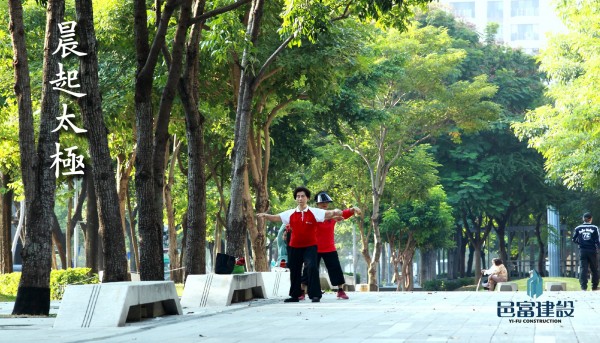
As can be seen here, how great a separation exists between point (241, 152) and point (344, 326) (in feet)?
31.5

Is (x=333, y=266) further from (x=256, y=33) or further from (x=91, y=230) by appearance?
(x=91, y=230)

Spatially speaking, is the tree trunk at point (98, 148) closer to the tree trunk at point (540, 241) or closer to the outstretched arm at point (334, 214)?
the outstretched arm at point (334, 214)

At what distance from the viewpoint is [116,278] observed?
16.5 meters

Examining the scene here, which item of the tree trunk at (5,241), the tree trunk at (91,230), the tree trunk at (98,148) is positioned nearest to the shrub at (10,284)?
the tree trunk at (91,230)

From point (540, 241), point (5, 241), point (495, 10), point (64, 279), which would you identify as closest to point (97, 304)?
point (64, 279)

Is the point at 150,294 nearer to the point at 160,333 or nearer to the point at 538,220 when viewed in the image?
the point at 160,333

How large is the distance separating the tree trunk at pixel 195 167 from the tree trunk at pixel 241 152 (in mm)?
1556

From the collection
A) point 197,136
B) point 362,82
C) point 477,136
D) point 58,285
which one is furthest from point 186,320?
point 477,136

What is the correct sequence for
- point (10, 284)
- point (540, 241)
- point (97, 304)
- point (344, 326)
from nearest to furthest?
point (344, 326) < point (97, 304) < point (10, 284) < point (540, 241)

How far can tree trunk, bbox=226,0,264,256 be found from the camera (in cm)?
2180

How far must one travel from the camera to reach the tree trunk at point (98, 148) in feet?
53.2

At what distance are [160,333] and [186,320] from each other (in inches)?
86.6

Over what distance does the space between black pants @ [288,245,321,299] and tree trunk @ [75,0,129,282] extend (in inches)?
110

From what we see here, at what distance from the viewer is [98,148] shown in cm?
1628
